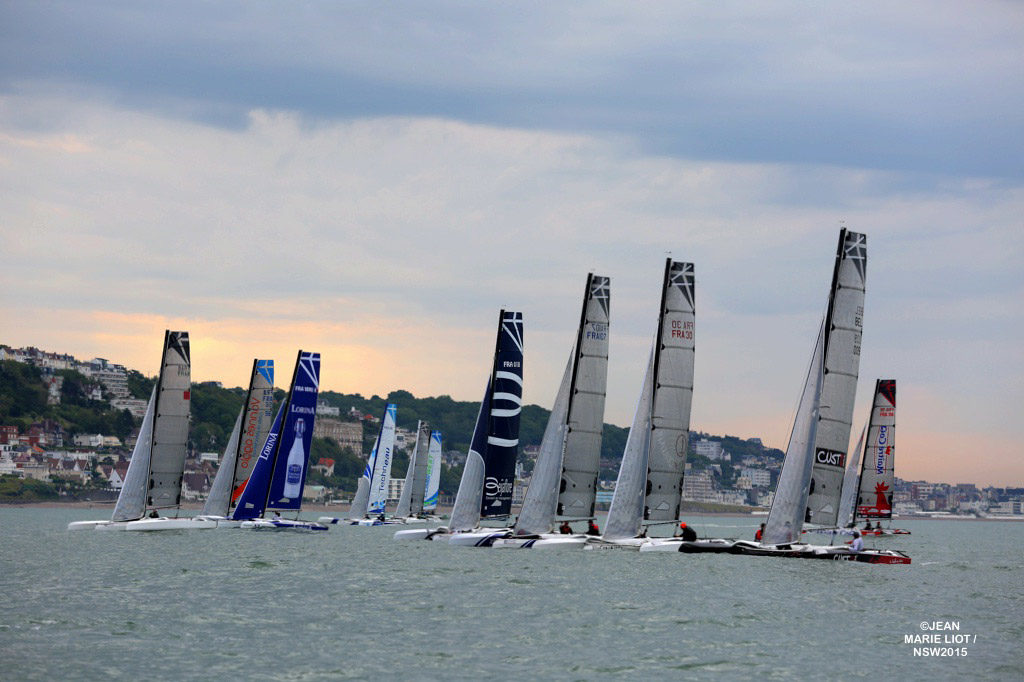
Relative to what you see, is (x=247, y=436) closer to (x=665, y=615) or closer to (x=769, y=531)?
(x=769, y=531)

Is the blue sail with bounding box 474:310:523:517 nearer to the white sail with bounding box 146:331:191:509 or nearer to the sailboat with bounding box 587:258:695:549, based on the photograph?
the sailboat with bounding box 587:258:695:549

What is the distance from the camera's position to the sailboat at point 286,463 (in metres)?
58.7

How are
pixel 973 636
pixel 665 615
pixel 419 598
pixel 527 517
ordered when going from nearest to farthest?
pixel 973 636, pixel 665 615, pixel 419 598, pixel 527 517

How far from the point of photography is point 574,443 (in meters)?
48.0

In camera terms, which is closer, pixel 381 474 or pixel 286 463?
pixel 286 463

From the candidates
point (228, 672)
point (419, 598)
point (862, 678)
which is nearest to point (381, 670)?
point (228, 672)

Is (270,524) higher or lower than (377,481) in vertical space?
lower

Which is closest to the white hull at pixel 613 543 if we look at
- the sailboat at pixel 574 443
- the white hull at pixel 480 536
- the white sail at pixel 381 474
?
the sailboat at pixel 574 443

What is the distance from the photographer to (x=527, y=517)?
47.3 metres

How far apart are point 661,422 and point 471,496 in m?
9.30

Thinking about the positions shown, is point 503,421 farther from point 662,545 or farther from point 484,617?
point 484,617

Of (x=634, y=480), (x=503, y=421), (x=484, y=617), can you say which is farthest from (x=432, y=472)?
(x=484, y=617)

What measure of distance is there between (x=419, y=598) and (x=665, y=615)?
680 centimetres

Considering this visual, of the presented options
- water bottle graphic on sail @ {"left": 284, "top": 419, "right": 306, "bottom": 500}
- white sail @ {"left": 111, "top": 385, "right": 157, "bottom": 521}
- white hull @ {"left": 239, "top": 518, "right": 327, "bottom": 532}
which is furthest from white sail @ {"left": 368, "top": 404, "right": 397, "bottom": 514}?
white sail @ {"left": 111, "top": 385, "right": 157, "bottom": 521}
